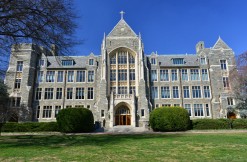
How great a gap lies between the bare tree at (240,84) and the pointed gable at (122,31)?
1689 centimetres

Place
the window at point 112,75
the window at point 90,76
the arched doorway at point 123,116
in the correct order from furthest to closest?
the window at point 90,76, the window at point 112,75, the arched doorway at point 123,116

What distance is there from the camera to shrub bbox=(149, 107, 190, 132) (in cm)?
2112

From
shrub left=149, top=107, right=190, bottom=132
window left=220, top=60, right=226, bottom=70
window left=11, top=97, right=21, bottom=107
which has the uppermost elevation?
window left=220, top=60, right=226, bottom=70

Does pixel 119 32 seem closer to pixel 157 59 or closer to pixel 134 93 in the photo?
pixel 157 59

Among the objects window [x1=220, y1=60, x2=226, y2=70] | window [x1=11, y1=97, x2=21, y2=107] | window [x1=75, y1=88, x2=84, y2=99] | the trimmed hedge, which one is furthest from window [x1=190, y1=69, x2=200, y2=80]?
window [x1=11, y1=97, x2=21, y2=107]

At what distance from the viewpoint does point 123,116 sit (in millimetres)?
31781

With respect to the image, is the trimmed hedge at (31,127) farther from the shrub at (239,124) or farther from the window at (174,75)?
the window at (174,75)

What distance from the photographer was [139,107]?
3078 cm

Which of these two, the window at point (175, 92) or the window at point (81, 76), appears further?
the window at point (81, 76)

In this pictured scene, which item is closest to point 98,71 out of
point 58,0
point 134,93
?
point 134,93

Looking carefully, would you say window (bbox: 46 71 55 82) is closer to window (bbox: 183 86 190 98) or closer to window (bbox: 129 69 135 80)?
window (bbox: 129 69 135 80)

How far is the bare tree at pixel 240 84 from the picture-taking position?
27359 mm

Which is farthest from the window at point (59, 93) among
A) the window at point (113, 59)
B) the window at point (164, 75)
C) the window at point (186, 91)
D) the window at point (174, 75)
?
the window at point (186, 91)

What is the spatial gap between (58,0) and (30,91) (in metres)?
26.5
